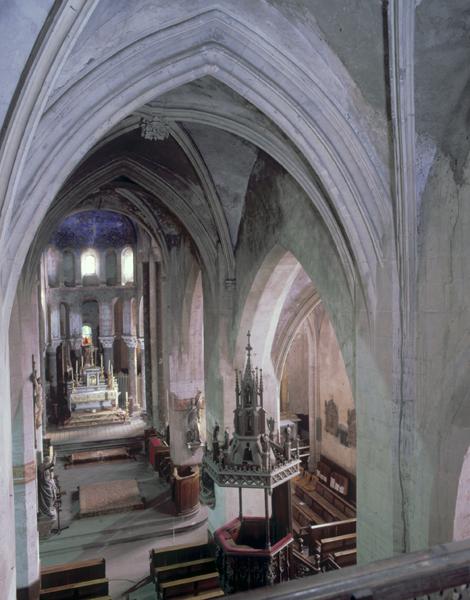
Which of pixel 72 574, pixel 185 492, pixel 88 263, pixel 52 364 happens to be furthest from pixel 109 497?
pixel 88 263

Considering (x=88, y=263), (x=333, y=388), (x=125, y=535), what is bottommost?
(x=125, y=535)

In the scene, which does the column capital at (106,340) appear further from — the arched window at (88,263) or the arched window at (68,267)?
the arched window at (88,263)

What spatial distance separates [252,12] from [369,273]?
3.38 meters

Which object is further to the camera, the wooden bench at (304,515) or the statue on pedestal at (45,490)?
the wooden bench at (304,515)

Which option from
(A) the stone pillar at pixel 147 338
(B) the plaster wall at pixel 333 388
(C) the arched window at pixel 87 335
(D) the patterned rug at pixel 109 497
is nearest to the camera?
(D) the patterned rug at pixel 109 497

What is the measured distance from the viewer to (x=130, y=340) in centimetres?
2561

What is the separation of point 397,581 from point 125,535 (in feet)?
36.8

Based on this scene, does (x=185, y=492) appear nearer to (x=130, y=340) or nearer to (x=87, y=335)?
(x=130, y=340)

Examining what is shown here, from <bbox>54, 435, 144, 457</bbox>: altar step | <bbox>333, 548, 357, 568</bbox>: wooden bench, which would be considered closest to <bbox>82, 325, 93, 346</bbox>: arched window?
<bbox>54, 435, 144, 457</bbox>: altar step

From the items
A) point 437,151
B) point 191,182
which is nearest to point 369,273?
point 437,151

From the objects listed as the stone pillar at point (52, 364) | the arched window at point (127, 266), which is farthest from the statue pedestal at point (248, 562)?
the arched window at point (127, 266)

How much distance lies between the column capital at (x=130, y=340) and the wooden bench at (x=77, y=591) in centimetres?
1634

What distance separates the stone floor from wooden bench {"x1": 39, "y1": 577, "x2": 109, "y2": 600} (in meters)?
1.07

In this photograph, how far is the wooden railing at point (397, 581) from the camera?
2768mm
